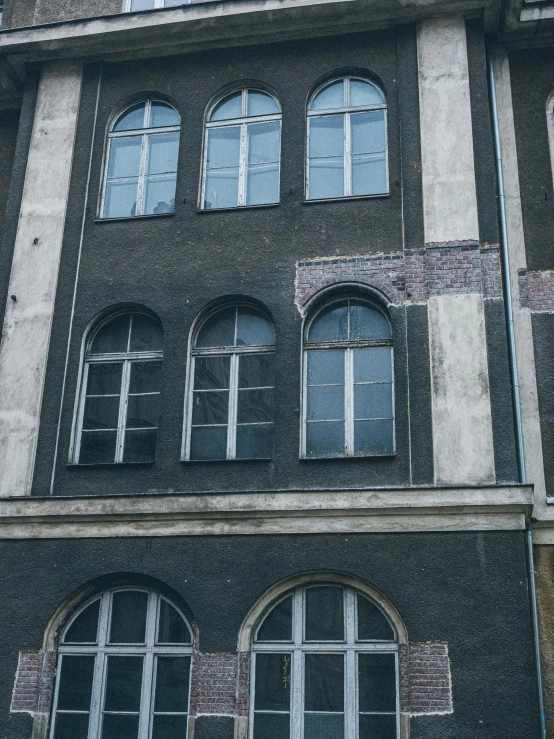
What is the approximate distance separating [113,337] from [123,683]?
408cm

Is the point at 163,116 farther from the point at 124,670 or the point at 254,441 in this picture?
the point at 124,670

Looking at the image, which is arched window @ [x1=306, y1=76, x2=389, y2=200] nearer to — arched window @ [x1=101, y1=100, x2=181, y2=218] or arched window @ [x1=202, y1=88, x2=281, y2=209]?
arched window @ [x1=202, y1=88, x2=281, y2=209]

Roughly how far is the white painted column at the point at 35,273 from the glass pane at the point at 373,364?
3.72 metres

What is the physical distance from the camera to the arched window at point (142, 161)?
12.7 meters

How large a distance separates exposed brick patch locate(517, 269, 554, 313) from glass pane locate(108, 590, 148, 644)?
5468mm

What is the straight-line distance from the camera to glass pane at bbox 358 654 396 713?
977 centimetres

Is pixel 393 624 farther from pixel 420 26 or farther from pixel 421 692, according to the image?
pixel 420 26

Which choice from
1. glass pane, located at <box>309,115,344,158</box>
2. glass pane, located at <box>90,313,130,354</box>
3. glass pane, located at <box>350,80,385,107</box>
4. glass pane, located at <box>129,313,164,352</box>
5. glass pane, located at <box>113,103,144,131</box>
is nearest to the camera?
glass pane, located at <box>129,313,164,352</box>

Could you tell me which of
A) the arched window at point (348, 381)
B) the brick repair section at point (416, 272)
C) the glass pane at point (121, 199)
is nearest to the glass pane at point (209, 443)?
the arched window at point (348, 381)

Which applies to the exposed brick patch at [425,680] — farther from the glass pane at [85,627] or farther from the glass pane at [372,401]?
the glass pane at [85,627]

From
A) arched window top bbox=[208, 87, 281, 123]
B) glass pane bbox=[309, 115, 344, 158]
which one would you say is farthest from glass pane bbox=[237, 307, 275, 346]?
arched window top bbox=[208, 87, 281, 123]

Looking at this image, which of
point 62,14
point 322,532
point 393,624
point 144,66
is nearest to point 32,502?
point 322,532

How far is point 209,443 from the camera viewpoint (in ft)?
36.9

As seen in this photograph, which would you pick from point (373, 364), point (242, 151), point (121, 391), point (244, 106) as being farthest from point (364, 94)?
point (121, 391)
